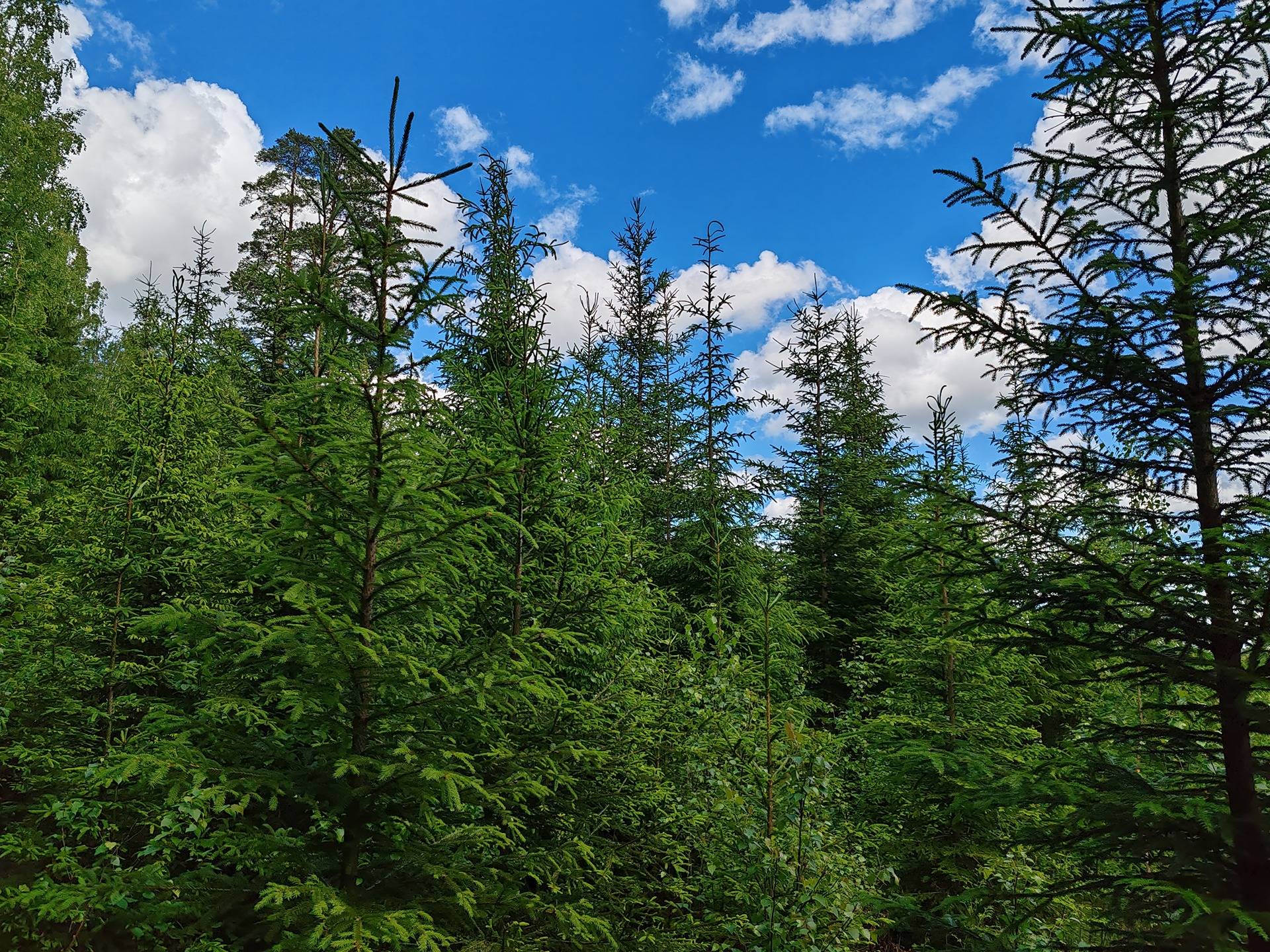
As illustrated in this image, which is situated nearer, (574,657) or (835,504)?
(574,657)

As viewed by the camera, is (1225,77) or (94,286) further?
(94,286)

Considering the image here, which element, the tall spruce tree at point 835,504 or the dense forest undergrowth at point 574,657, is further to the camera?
the tall spruce tree at point 835,504

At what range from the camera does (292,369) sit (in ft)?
24.5

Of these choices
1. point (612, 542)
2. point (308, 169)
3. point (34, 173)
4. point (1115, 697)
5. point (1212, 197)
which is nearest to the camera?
point (1212, 197)

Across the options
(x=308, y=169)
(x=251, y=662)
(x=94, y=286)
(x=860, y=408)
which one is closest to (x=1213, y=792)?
(x=251, y=662)

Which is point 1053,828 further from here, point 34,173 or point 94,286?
point 94,286

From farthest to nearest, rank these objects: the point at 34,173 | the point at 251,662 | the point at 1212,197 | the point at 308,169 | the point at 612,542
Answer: the point at 308,169, the point at 34,173, the point at 612,542, the point at 1212,197, the point at 251,662

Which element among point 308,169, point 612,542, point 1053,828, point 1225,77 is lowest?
point 1053,828

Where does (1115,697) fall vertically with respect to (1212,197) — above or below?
below

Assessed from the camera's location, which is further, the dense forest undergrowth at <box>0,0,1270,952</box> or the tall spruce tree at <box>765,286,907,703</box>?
the tall spruce tree at <box>765,286,907,703</box>

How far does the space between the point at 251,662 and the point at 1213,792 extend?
670cm

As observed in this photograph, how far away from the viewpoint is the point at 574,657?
20.8 feet

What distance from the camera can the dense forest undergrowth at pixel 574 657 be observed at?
375cm

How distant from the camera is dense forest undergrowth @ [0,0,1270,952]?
3.75m
